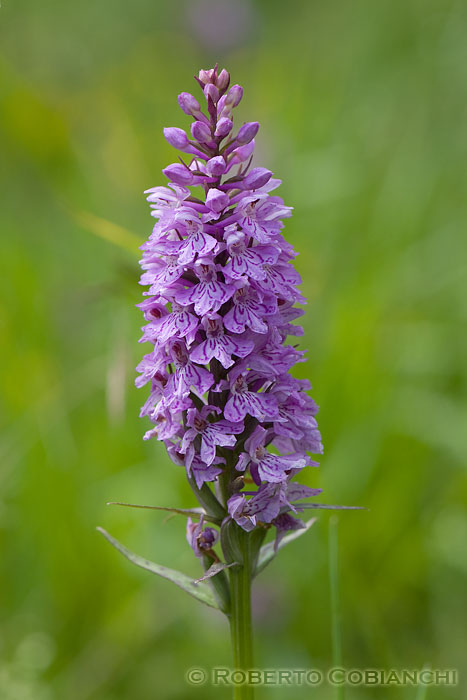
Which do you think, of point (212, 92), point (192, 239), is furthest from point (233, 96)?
point (192, 239)

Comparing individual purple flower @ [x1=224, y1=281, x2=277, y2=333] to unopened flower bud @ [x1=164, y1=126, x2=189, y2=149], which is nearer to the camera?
individual purple flower @ [x1=224, y1=281, x2=277, y2=333]

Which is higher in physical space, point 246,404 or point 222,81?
point 222,81

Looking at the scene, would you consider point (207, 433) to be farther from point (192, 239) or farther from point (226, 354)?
point (192, 239)

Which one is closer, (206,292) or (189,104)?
(206,292)

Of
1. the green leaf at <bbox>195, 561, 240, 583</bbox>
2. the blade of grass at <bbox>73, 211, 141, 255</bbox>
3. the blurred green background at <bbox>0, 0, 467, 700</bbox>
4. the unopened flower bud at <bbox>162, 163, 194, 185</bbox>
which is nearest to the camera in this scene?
the green leaf at <bbox>195, 561, 240, 583</bbox>

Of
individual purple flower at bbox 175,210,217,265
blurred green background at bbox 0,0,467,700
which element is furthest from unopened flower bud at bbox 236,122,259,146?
blurred green background at bbox 0,0,467,700

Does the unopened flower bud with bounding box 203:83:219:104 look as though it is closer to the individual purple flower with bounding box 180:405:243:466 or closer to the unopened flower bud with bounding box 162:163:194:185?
the unopened flower bud with bounding box 162:163:194:185

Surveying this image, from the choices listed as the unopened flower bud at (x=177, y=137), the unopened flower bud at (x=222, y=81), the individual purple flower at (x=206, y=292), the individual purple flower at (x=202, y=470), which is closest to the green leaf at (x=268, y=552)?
the individual purple flower at (x=202, y=470)
